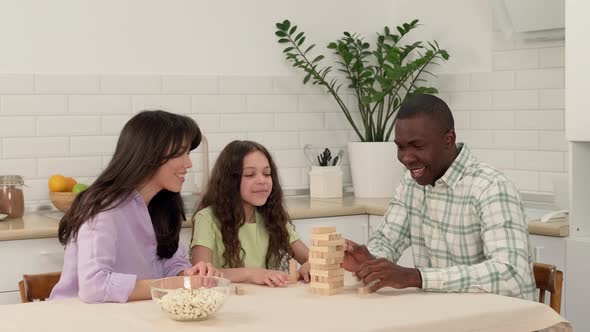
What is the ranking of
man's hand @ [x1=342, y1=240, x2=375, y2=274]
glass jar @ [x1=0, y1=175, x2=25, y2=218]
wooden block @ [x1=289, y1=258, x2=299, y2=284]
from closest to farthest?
man's hand @ [x1=342, y1=240, x2=375, y2=274]
wooden block @ [x1=289, y1=258, x2=299, y2=284]
glass jar @ [x1=0, y1=175, x2=25, y2=218]

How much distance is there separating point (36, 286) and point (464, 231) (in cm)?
125

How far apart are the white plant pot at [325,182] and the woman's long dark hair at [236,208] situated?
1.31 m

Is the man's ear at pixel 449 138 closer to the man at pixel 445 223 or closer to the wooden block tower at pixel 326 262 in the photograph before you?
the man at pixel 445 223

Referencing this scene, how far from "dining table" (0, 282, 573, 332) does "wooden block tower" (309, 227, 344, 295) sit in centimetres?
3

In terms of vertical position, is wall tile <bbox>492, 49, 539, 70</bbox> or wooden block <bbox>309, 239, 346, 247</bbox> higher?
wall tile <bbox>492, 49, 539, 70</bbox>

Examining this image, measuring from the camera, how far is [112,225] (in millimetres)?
2695

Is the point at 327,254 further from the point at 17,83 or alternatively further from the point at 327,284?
the point at 17,83

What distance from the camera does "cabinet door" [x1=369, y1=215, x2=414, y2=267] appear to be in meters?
4.24

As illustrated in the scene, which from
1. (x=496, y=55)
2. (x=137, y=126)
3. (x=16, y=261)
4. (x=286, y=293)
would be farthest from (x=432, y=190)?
(x=496, y=55)

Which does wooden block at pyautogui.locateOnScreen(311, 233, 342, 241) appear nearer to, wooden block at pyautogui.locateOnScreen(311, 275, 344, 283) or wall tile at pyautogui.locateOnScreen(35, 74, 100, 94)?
wooden block at pyautogui.locateOnScreen(311, 275, 344, 283)

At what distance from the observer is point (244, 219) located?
3.36 m

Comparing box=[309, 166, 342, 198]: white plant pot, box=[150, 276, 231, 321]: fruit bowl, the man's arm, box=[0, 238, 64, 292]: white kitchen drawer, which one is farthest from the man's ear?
box=[309, 166, 342, 198]: white plant pot

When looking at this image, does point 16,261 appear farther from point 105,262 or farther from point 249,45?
point 249,45

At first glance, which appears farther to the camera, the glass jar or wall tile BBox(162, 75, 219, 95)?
wall tile BBox(162, 75, 219, 95)
